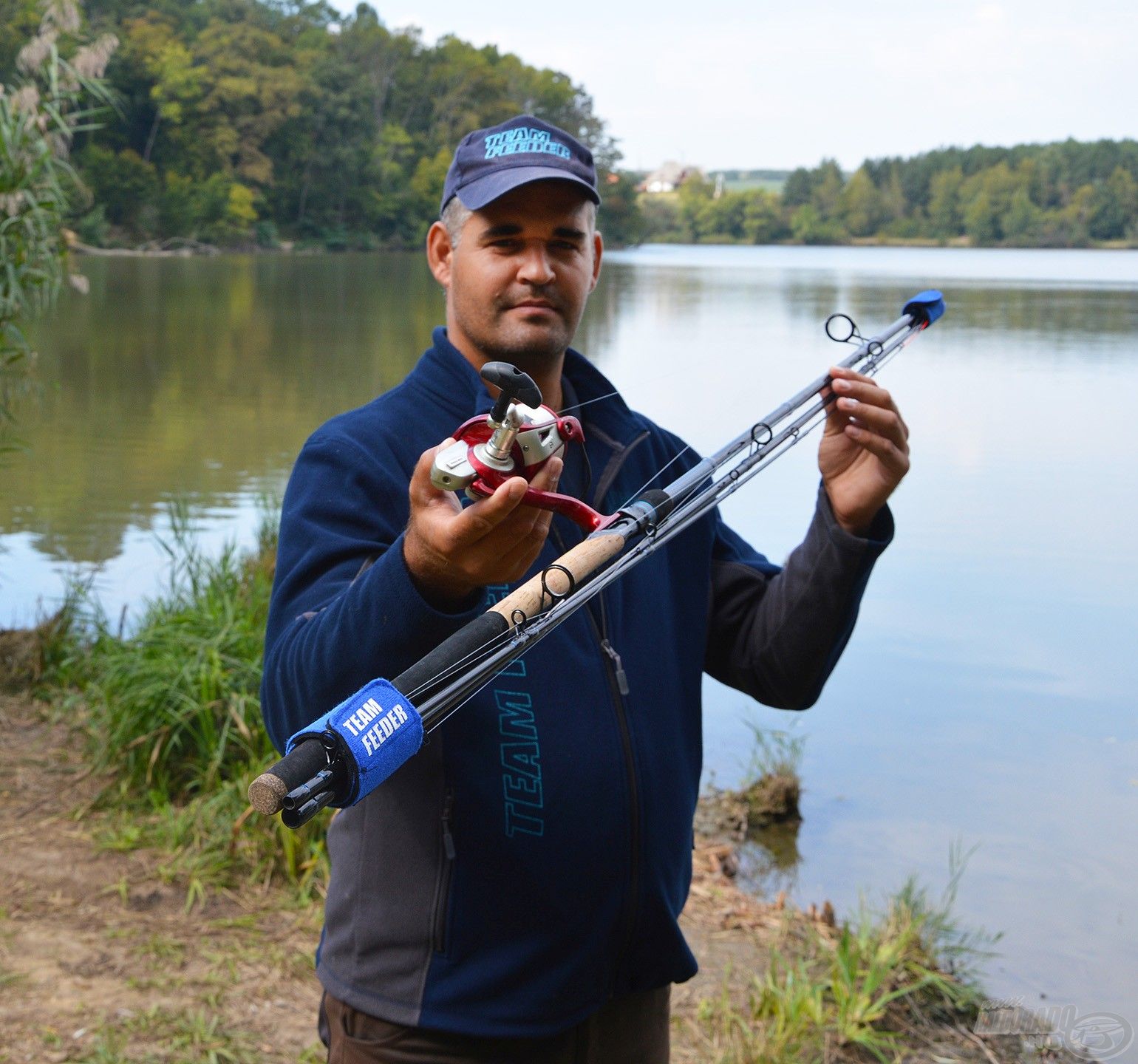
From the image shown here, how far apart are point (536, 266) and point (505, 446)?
93cm

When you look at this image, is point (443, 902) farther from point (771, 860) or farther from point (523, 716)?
point (771, 860)

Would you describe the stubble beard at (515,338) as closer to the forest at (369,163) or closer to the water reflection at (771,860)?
the water reflection at (771,860)

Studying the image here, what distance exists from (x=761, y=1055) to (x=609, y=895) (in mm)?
1841

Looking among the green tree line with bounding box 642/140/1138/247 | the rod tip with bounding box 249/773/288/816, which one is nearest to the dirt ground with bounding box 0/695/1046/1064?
the rod tip with bounding box 249/773/288/816

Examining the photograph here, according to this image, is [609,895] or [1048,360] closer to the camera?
[609,895]

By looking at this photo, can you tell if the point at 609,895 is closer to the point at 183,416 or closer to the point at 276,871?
the point at 276,871

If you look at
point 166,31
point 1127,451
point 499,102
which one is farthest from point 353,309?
point 499,102

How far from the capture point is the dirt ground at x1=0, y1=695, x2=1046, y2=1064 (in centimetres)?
372

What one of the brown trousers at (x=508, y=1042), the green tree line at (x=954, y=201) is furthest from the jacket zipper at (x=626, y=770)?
the green tree line at (x=954, y=201)

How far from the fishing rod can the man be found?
0.28m

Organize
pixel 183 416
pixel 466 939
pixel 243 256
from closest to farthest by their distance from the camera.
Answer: pixel 466 939 < pixel 183 416 < pixel 243 256

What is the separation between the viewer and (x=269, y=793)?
1.17m

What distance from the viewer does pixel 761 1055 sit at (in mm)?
3730

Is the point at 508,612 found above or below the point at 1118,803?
above
